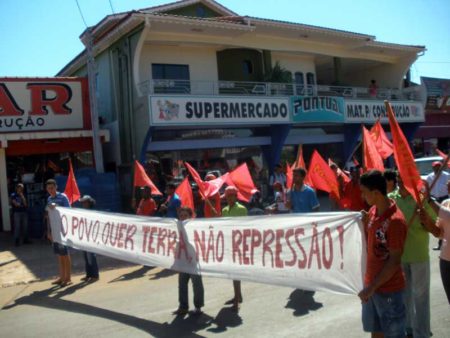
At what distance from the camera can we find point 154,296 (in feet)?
22.9

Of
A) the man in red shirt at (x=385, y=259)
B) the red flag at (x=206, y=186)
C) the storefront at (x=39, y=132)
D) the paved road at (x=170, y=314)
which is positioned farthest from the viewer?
the storefront at (x=39, y=132)

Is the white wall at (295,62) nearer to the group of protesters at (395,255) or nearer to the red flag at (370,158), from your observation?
the red flag at (370,158)

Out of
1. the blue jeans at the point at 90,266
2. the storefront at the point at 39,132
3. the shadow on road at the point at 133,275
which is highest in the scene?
the storefront at the point at 39,132

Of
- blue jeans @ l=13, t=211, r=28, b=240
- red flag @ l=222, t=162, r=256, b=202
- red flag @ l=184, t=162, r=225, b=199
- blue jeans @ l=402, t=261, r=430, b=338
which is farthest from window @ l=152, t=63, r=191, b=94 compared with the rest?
blue jeans @ l=402, t=261, r=430, b=338

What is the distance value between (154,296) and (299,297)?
7.00 ft

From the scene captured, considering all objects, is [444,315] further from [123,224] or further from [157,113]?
[157,113]

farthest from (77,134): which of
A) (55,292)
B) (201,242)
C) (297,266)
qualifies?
(297,266)

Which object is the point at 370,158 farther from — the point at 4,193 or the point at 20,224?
the point at 4,193

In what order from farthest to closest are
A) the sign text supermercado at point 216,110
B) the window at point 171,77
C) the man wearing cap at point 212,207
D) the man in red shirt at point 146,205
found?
the window at point 171,77 → the sign text supermercado at point 216,110 → the man in red shirt at point 146,205 → the man wearing cap at point 212,207

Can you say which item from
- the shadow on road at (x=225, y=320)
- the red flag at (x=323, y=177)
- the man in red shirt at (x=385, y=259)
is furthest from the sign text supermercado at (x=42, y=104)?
the man in red shirt at (x=385, y=259)

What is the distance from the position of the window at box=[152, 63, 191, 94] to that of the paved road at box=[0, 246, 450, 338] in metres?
10.1

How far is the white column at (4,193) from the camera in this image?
1470 centimetres

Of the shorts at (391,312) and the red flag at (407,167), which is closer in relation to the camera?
the shorts at (391,312)

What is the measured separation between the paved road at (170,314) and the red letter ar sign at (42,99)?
8.84 m
